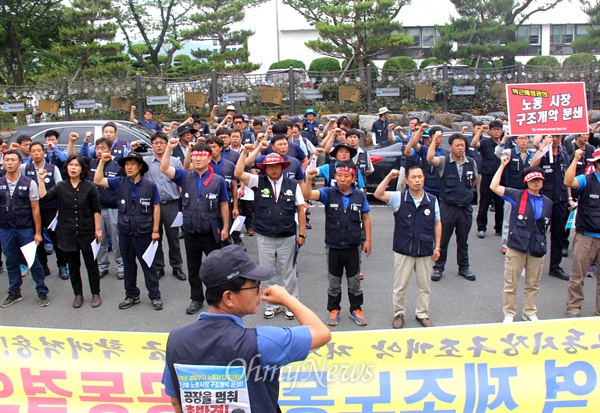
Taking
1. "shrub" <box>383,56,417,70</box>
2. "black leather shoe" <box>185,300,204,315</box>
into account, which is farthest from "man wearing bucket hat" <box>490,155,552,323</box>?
"shrub" <box>383,56,417,70</box>

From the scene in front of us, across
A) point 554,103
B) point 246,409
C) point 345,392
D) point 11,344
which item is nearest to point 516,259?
point 554,103

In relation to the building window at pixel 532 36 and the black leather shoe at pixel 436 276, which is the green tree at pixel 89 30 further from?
the building window at pixel 532 36

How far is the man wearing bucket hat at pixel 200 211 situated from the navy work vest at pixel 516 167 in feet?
15.5

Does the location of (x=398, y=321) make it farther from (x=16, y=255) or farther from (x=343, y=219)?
(x=16, y=255)

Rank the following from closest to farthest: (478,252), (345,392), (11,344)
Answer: (345,392), (11,344), (478,252)

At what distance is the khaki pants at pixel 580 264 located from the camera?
237 inches

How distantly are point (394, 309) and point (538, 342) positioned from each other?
2208 mm

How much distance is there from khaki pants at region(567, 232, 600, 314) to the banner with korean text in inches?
86.5

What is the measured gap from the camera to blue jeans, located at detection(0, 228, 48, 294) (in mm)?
6730

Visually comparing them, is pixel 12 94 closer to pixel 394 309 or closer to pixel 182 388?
pixel 394 309

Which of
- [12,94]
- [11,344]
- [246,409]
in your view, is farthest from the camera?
[12,94]

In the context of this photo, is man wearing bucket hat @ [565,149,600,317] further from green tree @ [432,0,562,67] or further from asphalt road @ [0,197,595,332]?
green tree @ [432,0,562,67]

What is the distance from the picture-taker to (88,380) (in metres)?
4.08

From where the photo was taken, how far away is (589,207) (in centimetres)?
598
